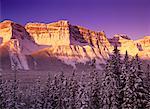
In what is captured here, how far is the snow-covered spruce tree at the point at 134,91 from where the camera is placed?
3047 cm

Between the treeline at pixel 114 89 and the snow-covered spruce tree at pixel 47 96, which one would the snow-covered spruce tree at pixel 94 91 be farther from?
the snow-covered spruce tree at pixel 47 96

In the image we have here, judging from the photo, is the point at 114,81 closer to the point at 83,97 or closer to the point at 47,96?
the point at 83,97

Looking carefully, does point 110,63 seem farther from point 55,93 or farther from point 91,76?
point 55,93

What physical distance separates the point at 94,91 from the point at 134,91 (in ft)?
→ 22.4

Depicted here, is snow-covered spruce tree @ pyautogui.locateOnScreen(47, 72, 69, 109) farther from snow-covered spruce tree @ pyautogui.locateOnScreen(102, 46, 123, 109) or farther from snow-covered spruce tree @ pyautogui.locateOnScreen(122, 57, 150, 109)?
snow-covered spruce tree @ pyautogui.locateOnScreen(122, 57, 150, 109)

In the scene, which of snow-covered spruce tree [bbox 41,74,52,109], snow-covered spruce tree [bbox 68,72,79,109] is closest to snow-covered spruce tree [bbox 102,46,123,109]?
snow-covered spruce tree [bbox 68,72,79,109]

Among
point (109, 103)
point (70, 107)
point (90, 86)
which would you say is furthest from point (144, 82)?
point (70, 107)

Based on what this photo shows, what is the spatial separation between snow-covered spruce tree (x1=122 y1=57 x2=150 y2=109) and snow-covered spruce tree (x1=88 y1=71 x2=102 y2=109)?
17.3 feet

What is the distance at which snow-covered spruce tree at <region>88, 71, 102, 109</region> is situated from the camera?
36250 millimetres

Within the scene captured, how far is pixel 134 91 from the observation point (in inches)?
1225

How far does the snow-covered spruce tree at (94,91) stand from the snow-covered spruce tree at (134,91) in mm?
5265

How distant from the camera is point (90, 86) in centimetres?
3716

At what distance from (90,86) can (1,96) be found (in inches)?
403

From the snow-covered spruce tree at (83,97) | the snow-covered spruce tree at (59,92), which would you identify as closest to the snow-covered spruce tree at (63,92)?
the snow-covered spruce tree at (59,92)
